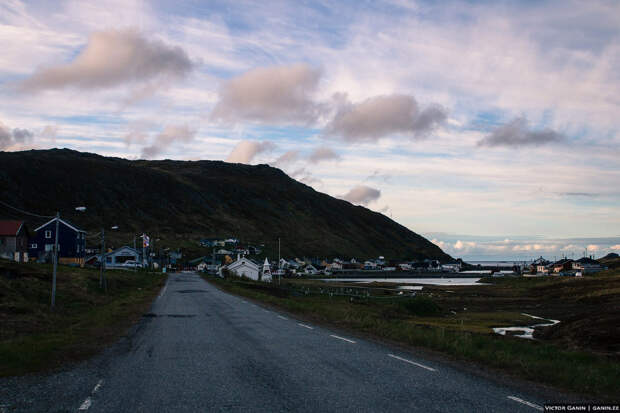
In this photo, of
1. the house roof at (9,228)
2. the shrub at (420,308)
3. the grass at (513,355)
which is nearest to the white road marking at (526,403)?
the grass at (513,355)

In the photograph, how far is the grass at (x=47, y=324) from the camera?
1482 centimetres

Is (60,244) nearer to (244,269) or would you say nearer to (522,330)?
(244,269)

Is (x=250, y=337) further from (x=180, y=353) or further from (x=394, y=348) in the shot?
(x=394, y=348)

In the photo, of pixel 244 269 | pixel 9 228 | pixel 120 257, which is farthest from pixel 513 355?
pixel 120 257

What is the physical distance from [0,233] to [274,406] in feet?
274

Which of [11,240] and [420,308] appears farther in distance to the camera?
[11,240]

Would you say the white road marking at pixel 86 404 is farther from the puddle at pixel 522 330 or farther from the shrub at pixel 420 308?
the shrub at pixel 420 308

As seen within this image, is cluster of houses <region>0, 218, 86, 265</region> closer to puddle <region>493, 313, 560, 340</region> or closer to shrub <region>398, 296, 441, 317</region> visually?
shrub <region>398, 296, 441, 317</region>

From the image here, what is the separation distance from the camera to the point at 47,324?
25.3 metres

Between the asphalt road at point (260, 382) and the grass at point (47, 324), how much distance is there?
1.40 m

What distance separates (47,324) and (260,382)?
18.3 metres

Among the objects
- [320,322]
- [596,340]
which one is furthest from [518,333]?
[320,322]

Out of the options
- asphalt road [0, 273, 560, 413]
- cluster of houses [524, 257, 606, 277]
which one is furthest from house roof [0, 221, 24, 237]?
cluster of houses [524, 257, 606, 277]

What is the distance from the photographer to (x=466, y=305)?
67500 millimetres
